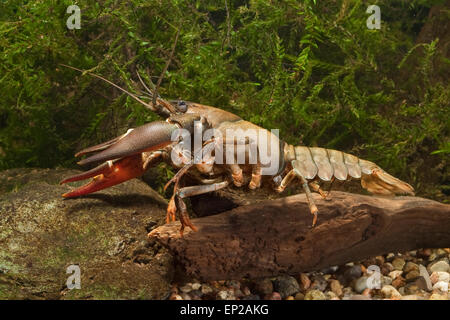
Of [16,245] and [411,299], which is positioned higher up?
[16,245]

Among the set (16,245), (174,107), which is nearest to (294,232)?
(174,107)

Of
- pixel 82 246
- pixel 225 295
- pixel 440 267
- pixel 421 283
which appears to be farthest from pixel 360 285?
pixel 82 246

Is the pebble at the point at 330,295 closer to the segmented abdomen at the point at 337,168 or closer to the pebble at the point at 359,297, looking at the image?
the pebble at the point at 359,297

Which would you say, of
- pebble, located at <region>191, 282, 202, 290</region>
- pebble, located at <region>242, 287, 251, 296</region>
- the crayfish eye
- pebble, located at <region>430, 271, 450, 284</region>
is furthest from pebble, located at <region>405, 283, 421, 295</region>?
the crayfish eye

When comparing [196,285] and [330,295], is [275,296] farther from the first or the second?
[196,285]

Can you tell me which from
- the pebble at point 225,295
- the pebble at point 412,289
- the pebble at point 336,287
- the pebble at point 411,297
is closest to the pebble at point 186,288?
the pebble at point 225,295
